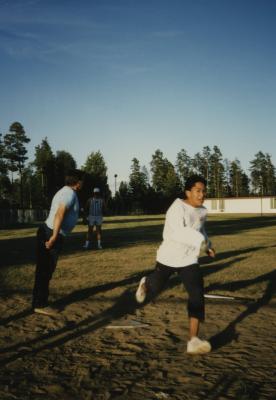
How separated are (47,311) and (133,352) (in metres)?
2.05

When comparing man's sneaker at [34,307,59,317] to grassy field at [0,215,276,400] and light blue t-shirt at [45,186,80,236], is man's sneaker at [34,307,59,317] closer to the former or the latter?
grassy field at [0,215,276,400]

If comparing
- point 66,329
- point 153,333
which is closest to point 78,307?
point 66,329

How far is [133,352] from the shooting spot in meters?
4.36

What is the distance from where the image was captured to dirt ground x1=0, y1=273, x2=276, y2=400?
341 cm

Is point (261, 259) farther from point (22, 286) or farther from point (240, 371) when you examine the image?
point (240, 371)

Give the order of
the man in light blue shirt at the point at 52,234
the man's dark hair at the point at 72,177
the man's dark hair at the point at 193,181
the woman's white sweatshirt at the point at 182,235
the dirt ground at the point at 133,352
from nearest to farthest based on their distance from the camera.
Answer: the dirt ground at the point at 133,352
the woman's white sweatshirt at the point at 182,235
the man's dark hair at the point at 193,181
the man in light blue shirt at the point at 52,234
the man's dark hair at the point at 72,177

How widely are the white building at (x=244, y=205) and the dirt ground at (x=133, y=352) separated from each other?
67566 millimetres

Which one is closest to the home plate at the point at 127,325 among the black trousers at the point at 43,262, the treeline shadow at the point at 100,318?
the treeline shadow at the point at 100,318

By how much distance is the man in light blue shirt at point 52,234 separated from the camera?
19.2 feet

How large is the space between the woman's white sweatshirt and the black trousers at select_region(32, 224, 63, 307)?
201cm

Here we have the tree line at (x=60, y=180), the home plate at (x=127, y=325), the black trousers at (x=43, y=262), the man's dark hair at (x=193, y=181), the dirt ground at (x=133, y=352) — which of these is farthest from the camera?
the tree line at (x=60, y=180)

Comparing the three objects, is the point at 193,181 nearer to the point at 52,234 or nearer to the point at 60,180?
the point at 52,234

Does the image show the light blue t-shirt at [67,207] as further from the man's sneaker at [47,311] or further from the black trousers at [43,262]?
the man's sneaker at [47,311]

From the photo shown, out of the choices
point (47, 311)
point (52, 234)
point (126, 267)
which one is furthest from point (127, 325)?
point (126, 267)
